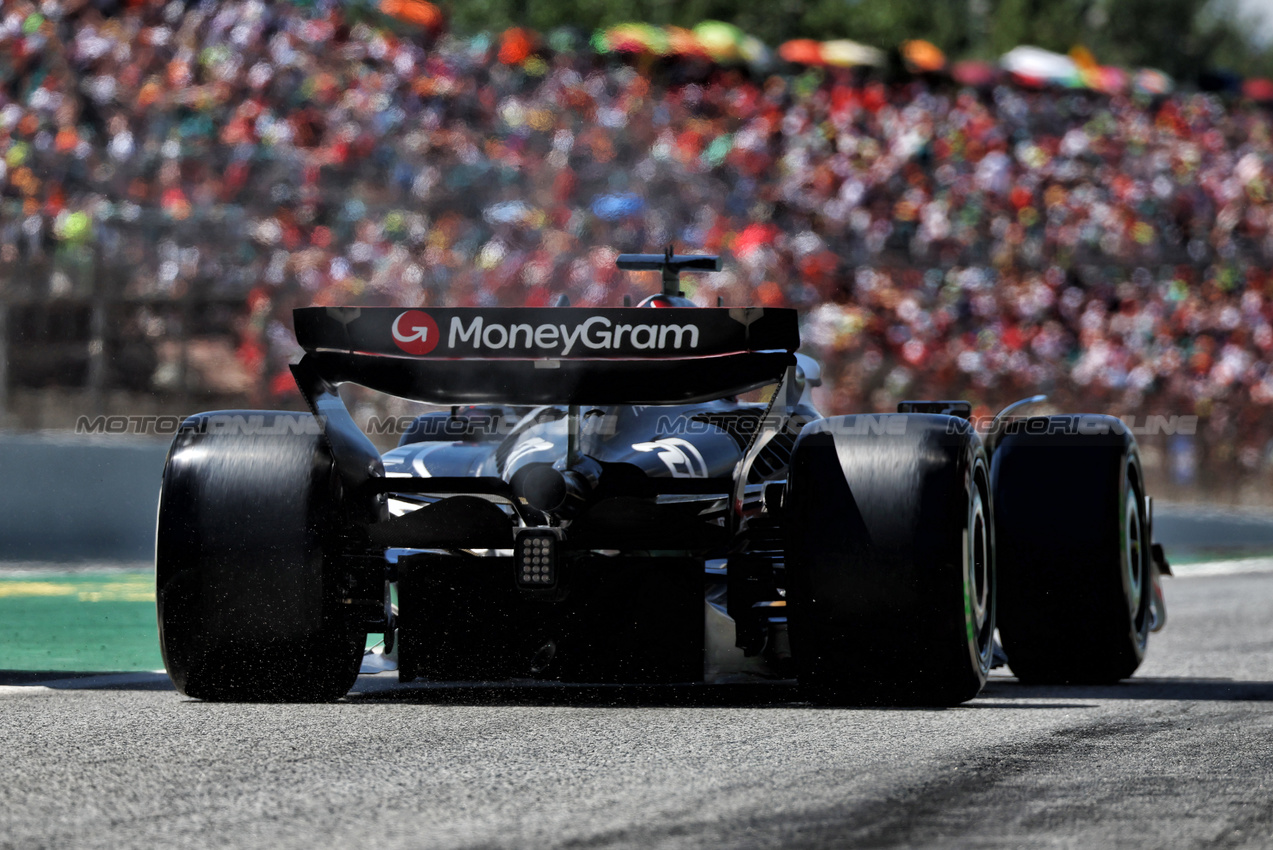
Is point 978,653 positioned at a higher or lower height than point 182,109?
lower

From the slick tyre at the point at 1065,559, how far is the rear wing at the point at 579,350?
1.61 meters

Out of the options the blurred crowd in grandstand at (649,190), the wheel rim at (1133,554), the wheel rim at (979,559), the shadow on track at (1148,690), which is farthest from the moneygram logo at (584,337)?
the blurred crowd in grandstand at (649,190)

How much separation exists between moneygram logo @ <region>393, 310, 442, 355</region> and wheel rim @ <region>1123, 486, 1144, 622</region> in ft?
9.18

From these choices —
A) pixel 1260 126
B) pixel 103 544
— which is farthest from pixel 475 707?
pixel 1260 126

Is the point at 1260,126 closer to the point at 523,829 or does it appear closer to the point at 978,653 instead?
the point at 978,653

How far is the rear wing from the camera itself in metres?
5.50

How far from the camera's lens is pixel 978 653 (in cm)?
570

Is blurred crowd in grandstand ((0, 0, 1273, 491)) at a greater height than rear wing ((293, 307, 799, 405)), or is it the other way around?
blurred crowd in grandstand ((0, 0, 1273, 491))

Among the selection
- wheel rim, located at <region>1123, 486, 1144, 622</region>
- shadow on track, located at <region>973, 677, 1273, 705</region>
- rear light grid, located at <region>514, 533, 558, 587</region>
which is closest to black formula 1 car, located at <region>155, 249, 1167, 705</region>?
rear light grid, located at <region>514, 533, 558, 587</region>

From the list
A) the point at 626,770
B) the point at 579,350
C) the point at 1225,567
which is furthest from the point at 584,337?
the point at 1225,567

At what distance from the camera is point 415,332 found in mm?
5574

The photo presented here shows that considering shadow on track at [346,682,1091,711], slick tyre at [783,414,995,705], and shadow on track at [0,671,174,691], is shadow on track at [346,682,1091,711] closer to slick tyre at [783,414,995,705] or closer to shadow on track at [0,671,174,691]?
slick tyre at [783,414,995,705]

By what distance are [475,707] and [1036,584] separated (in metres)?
2.24

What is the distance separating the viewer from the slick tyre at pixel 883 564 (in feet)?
17.7
